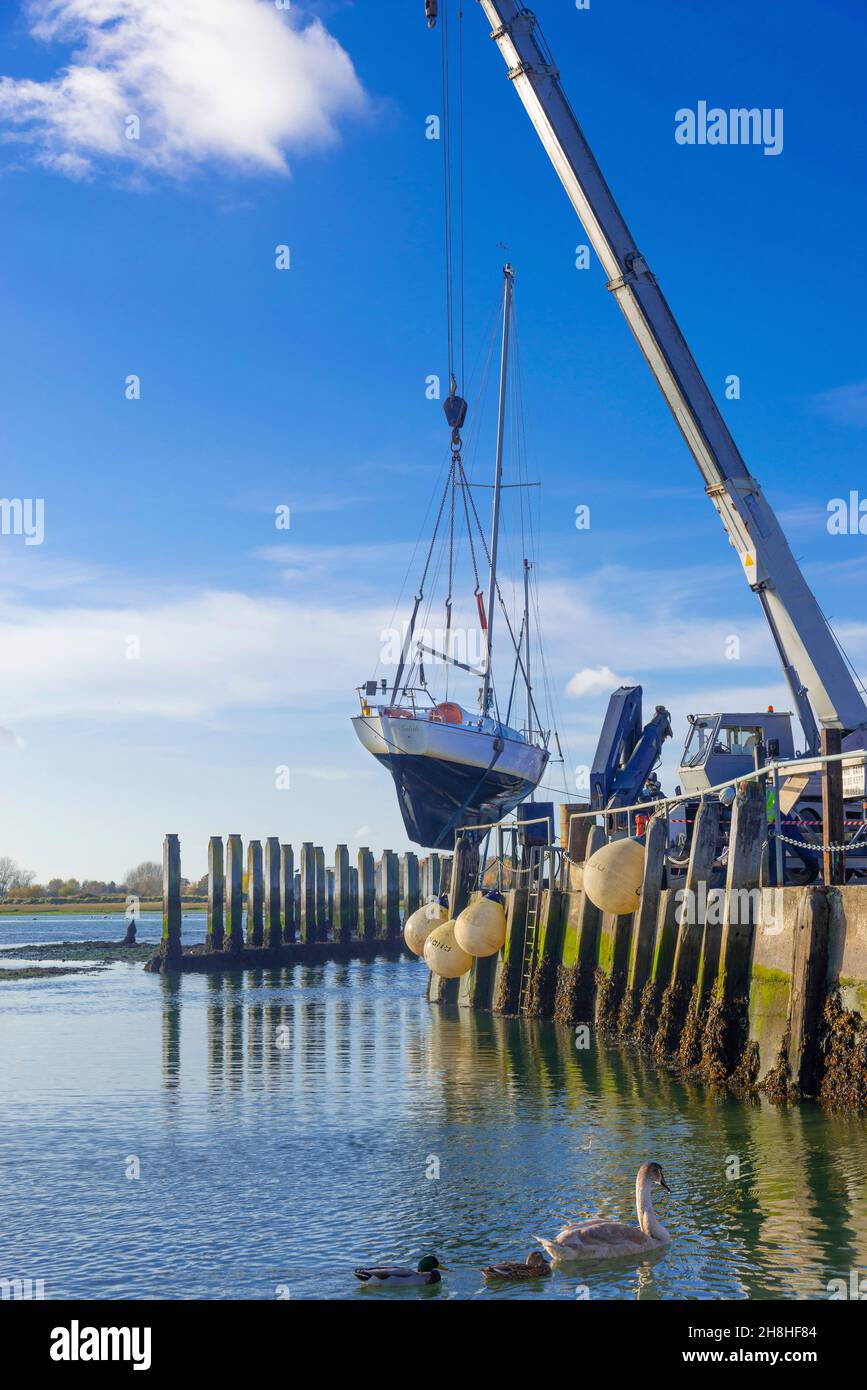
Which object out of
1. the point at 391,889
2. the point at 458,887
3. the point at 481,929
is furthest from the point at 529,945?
the point at 391,889

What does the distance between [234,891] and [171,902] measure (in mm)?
2491

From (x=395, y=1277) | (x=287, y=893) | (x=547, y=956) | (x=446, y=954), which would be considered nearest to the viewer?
(x=395, y=1277)

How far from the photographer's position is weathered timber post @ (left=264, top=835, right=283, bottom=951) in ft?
174

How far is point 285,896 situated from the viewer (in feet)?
178

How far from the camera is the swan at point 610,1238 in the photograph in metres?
11.1

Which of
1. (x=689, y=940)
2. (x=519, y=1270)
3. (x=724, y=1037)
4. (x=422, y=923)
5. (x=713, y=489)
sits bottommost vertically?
(x=519, y=1270)

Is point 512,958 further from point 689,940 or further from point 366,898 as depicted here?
point 366,898

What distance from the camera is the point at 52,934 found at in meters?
104

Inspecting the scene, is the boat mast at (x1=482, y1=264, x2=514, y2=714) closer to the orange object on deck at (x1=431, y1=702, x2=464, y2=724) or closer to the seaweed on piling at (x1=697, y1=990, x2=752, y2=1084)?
the orange object on deck at (x1=431, y1=702, x2=464, y2=724)

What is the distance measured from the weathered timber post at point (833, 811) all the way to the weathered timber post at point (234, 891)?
1473 inches

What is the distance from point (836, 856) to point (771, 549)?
10.3 meters

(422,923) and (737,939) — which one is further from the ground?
(737,939)

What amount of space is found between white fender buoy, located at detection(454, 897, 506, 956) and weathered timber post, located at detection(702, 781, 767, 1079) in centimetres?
991
